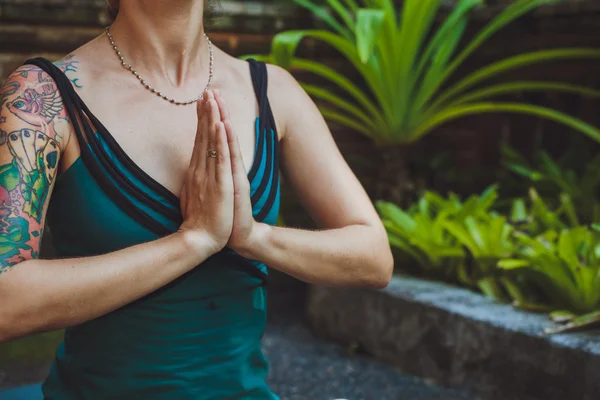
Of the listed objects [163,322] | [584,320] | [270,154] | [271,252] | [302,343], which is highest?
[270,154]

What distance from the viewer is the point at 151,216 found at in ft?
3.78

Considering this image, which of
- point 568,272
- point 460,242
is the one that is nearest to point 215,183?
point 568,272

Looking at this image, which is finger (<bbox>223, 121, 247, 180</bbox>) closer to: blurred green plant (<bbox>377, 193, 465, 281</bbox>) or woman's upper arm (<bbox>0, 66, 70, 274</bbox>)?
woman's upper arm (<bbox>0, 66, 70, 274</bbox>)

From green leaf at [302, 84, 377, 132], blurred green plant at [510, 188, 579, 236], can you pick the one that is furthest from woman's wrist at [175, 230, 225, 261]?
blurred green plant at [510, 188, 579, 236]

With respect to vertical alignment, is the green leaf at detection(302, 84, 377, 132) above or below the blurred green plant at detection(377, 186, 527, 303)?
above

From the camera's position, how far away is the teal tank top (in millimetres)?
1134

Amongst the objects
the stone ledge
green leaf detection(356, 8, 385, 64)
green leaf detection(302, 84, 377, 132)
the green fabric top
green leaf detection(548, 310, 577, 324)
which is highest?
green leaf detection(356, 8, 385, 64)

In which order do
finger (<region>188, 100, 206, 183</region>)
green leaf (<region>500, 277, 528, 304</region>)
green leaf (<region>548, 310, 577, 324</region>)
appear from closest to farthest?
1. finger (<region>188, 100, 206, 183</region>)
2. green leaf (<region>548, 310, 577, 324</region>)
3. green leaf (<region>500, 277, 528, 304</region>)

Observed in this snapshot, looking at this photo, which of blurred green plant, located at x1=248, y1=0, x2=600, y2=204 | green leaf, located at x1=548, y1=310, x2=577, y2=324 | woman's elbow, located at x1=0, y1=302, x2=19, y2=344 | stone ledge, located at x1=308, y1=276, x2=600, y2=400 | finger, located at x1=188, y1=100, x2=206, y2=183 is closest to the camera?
woman's elbow, located at x1=0, y1=302, x2=19, y2=344

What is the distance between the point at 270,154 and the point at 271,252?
21cm

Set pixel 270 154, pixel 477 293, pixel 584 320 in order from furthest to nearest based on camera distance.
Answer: pixel 477 293
pixel 584 320
pixel 270 154

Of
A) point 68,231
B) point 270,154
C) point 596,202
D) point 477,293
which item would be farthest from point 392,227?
point 68,231

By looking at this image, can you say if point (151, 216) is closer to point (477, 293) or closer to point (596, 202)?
point (477, 293)

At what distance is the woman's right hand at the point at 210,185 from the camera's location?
3.63 ft
